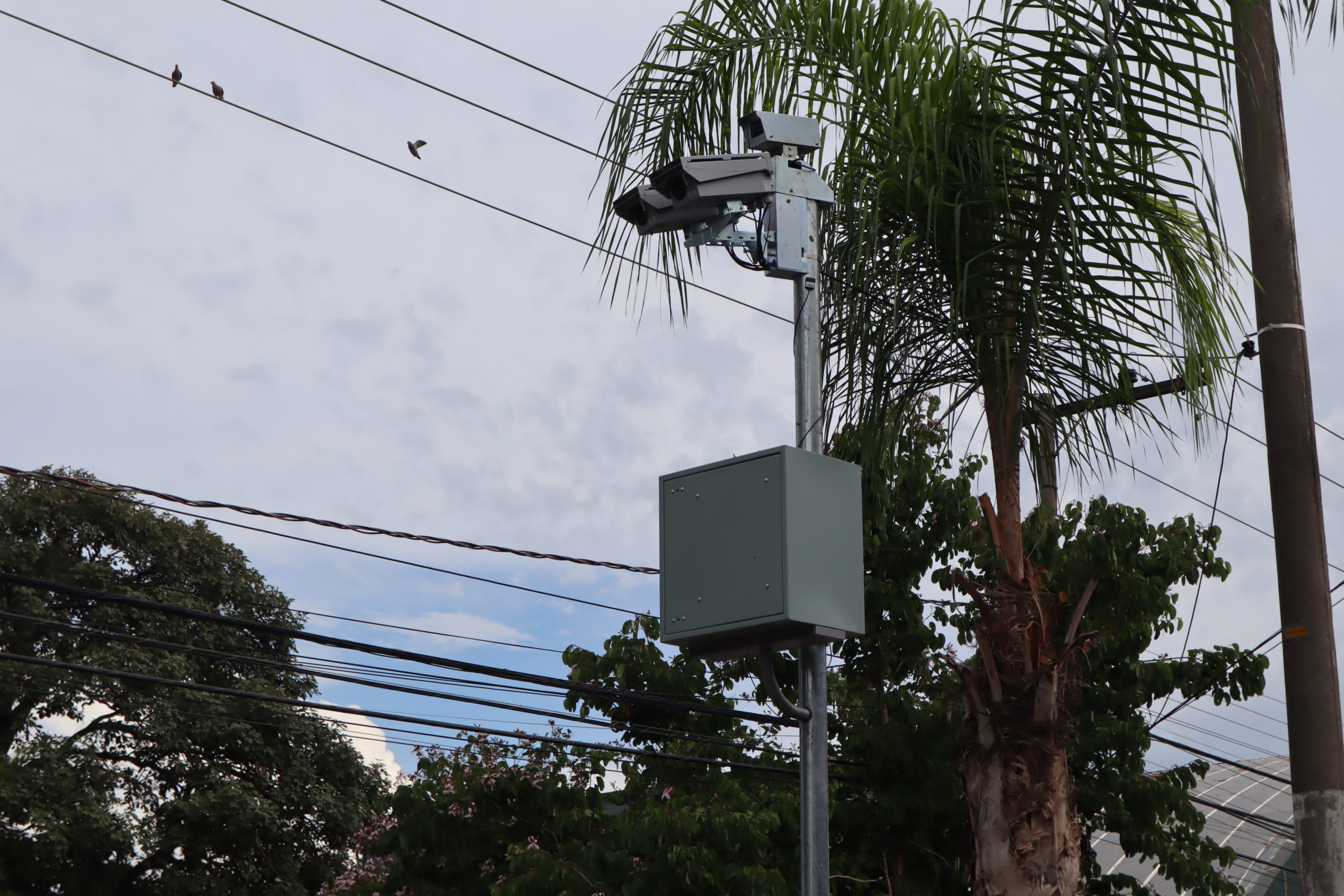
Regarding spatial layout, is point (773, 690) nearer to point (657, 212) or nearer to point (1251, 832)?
point (657, 212)

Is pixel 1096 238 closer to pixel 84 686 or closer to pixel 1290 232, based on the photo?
pixel 1290 232

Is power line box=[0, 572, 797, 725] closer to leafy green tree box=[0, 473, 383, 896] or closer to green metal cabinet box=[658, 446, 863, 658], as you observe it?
green metal cabinet box=[658, 446, 863, 658]

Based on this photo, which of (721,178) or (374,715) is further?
(374,715)

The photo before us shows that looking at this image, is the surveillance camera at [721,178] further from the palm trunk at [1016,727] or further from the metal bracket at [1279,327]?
the metal bracket at [1279,327]

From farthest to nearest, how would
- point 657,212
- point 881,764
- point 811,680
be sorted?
point 881,764 < point 657,212 < point 811,680

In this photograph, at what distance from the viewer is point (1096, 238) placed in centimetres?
625

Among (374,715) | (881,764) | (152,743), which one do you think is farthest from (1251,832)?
(374,715)

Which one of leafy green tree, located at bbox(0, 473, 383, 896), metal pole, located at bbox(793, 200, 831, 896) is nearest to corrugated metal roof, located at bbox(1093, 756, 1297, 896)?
leafy green tree, located at bbox(0, 473, 383, 896)

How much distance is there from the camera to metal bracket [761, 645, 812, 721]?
15.4 ft

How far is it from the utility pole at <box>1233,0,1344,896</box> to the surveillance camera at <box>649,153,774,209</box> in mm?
2187

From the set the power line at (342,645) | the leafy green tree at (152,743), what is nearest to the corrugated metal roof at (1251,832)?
the leafy green tree at (152,743)

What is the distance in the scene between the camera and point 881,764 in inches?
437

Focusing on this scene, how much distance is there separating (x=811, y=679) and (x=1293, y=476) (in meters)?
3.25

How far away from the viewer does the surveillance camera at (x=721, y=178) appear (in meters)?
5.25
